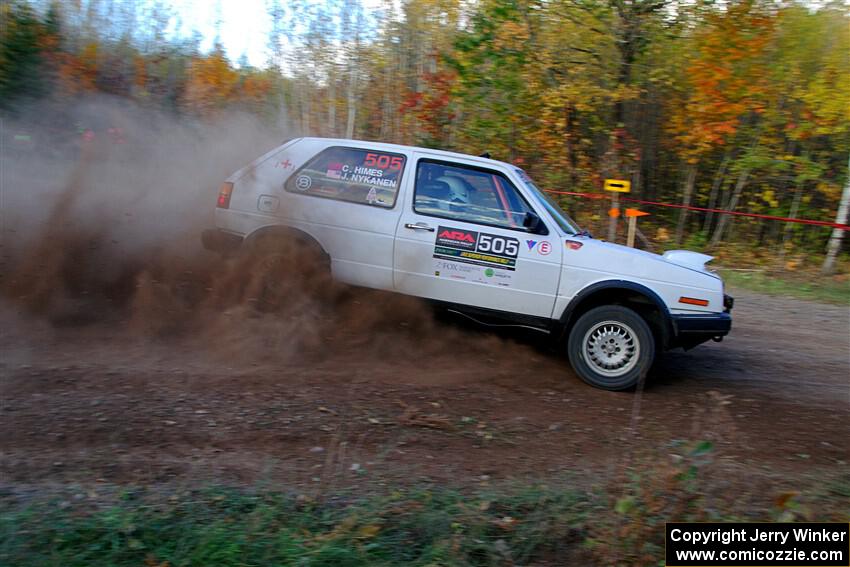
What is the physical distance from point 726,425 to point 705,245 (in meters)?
10.0

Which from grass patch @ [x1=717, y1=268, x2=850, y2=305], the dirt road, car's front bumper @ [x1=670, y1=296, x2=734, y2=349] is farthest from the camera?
grass patch @ [x1=717, y1=268, x2=850, y2=305]

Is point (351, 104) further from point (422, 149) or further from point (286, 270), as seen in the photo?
point (286, 270)

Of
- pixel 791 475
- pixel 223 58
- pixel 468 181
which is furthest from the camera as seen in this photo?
pixel 223 58

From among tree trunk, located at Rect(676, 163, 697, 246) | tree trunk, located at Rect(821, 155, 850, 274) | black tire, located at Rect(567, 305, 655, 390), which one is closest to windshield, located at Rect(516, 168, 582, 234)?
black tire, located at Rect(567, 305, 655, 390)

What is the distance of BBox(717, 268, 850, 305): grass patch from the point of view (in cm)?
1145

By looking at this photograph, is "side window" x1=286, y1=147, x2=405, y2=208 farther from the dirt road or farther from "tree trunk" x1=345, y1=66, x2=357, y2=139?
"tree trunk" x1=345, y1=66, x2=357, y2=139

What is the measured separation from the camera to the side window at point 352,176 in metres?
6.80

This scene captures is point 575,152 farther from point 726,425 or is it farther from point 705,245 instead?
point 726,425

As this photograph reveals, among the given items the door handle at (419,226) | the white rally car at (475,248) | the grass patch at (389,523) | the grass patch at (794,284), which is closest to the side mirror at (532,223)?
the white rally car at (475,248)

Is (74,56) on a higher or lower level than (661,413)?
higher

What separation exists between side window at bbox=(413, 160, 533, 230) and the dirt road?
1062 millimetres

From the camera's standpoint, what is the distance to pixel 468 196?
6.63 meters

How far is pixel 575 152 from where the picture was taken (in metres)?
15.4

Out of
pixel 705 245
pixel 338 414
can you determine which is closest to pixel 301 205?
pixel 338 414
